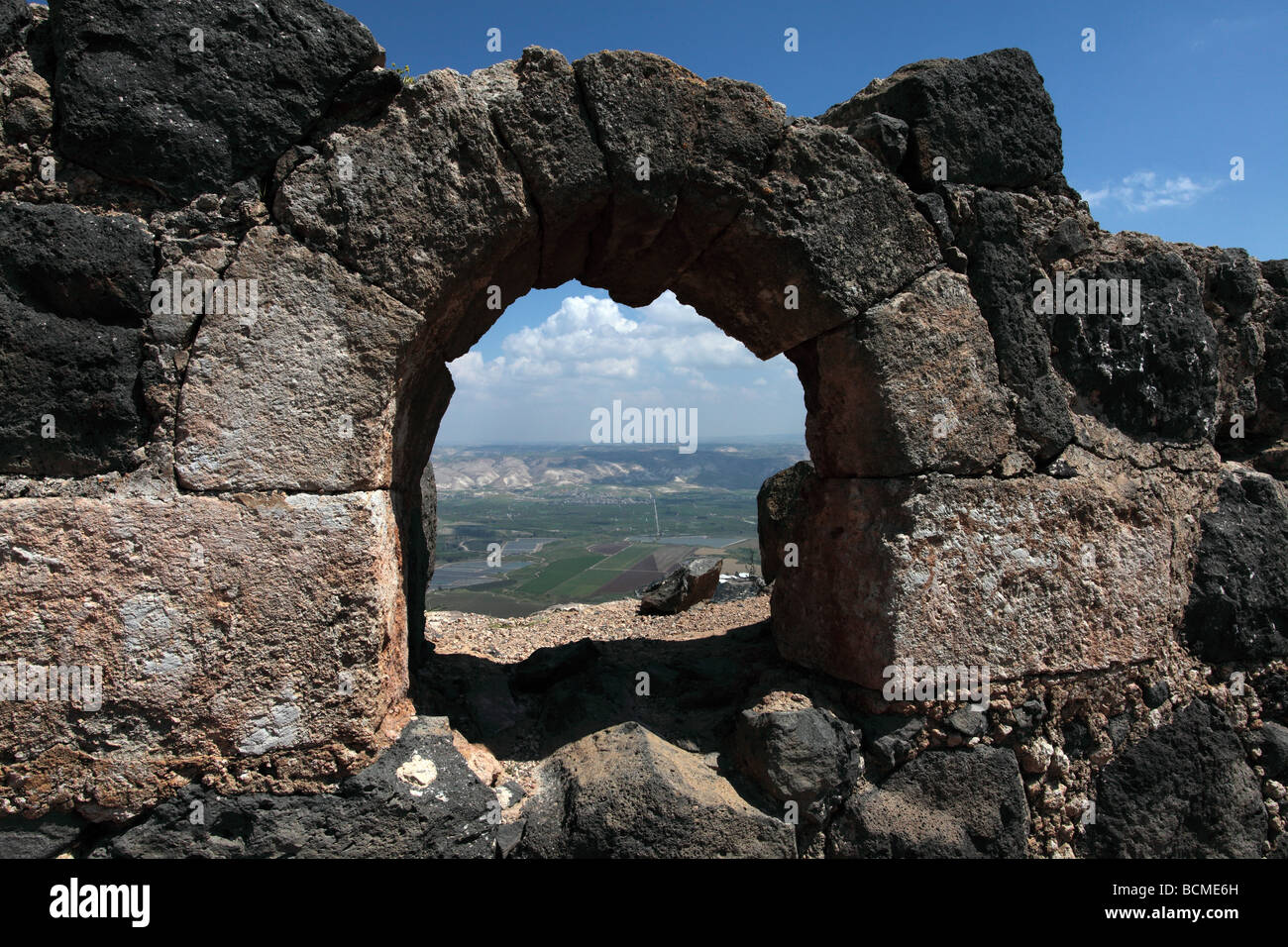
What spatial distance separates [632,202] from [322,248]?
110 cm

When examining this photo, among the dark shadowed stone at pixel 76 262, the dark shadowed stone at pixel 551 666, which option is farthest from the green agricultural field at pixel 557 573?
the dark shadowed stone at pixel 76 262

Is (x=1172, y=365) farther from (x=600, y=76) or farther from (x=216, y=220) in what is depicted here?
(x=216, y=220)

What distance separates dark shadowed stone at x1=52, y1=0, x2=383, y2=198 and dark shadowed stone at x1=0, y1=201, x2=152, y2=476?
24 centimetres

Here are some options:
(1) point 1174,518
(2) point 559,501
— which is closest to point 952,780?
(1) point 1174,518

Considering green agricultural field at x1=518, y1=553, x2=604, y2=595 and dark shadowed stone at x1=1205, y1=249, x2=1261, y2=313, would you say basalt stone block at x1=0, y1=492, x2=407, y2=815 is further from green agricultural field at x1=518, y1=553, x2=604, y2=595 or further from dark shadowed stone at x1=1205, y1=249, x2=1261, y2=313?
green agricultural field at x1=518, y1=553, x2=604, y2=595

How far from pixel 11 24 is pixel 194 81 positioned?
0.60m

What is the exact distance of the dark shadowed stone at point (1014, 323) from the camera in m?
3.10

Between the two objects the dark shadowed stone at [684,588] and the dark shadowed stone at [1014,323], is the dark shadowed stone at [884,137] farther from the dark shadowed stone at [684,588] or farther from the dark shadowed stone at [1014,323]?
the dark shadowed stone at [684,588]

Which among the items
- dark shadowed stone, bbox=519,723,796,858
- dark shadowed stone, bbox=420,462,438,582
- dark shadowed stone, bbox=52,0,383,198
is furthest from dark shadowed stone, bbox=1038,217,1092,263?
dark shadowed stone, bbox=420,462,438,582

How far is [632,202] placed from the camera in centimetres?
276

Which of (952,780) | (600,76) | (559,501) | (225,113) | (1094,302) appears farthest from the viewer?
(559,501)

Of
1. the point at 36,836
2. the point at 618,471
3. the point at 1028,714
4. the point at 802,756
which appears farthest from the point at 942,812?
the point at 618,471

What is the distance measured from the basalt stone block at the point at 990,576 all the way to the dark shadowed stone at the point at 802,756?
274 mm
